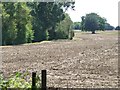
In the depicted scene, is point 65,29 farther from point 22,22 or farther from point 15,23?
point 15,23

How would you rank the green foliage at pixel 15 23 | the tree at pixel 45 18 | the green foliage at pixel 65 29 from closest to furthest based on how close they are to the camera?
the green foliage at pixel 15 23
the tree at pixel 45 18
the green foliage at pixel 65 29

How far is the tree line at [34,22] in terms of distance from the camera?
1655 inches

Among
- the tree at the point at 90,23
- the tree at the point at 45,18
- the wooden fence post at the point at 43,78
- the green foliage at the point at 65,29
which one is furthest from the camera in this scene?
the tree at the point at 90,23

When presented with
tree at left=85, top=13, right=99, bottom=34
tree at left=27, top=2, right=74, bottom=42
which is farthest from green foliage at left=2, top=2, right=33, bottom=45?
tree at left=85, top=13, right=99, bottom=34

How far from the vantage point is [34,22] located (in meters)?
53.4

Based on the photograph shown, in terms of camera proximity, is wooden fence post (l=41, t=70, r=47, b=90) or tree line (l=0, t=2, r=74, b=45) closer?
wooden fence post (l=41, t=70, r=47, b=90)

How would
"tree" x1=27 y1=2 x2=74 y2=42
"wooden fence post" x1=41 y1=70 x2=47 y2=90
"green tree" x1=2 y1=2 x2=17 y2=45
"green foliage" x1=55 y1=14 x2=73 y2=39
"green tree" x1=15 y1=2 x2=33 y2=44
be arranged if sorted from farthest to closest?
"green foliage" x1=55 y1=14 x2=73 y2=39 < "tree" x1=27 y1=2 x2=74 y2=42 < "green tree" x1=15 y1=2 x2=33 y2=44 < "green tree" x1=2 y1=2 x2=17 y2=45 < "wooden fence post" x1=41 y1=70 x2=47 y2=90

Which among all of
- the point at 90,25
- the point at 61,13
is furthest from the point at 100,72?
the point at 90,25

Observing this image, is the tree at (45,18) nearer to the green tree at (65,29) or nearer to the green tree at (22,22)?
the green tree at (65,29)

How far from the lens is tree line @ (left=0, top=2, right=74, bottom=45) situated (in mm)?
42031

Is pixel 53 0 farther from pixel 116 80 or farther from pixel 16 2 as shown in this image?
pixel 116 80

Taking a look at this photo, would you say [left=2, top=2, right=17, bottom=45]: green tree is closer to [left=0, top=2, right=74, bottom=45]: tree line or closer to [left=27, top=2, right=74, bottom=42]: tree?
[left=0, top=2, right=74, bottom=45]: tree line

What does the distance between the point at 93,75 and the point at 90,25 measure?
10313 cm

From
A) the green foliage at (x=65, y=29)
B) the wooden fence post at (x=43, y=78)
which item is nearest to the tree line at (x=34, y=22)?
the green foliage at (x=65, y=29)
